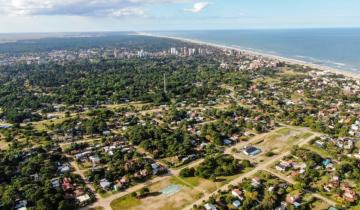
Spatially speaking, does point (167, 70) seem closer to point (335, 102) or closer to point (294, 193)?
point (335, 102)

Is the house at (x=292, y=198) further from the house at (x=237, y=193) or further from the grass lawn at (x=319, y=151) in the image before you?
the grass lawn at (x=319, y=151)

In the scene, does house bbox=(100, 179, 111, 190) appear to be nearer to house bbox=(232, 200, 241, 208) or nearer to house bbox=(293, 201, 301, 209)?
house bbox=(232, 200, 241, 208)

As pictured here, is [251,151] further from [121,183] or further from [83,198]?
[83,198]

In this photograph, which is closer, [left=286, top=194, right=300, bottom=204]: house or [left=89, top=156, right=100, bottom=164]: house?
[left=286, top=194, right=300, bottom=204]: house

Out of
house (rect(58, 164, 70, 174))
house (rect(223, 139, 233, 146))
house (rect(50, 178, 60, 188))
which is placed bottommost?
house (rect(50, 178, 60, 188))

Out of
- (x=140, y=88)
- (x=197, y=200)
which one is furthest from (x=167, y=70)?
(x=197, y=200)

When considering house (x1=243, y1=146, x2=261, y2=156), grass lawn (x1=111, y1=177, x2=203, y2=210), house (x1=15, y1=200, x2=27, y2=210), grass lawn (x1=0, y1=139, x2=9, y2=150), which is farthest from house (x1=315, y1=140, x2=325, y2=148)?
grass lawn (x1=0, y1=139, x2=9, y2=150)

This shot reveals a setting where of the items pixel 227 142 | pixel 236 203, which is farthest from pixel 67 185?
pixel 227 142

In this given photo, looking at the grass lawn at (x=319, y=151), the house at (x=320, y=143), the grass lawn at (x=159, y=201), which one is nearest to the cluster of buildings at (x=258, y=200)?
the grass lawn at (x=159, y=201)
